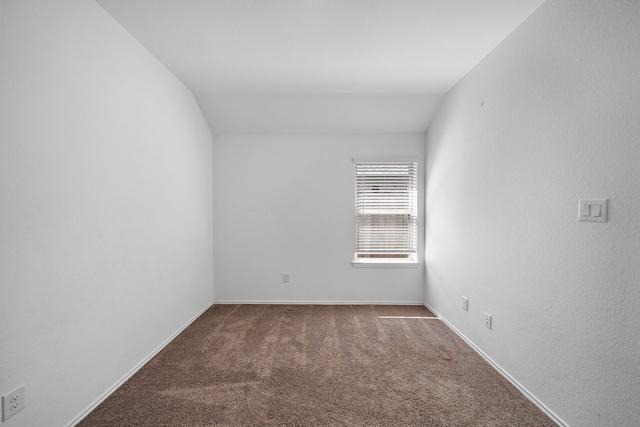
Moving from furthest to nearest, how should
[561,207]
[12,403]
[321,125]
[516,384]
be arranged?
[321,125] < [516,384] < [561,207] < [12,403]

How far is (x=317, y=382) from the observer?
2041 mm

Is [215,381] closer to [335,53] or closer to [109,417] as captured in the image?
[109,417]

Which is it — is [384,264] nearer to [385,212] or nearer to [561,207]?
[385,212]

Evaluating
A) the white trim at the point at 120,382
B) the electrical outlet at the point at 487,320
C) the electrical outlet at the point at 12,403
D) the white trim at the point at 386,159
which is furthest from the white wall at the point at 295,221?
the electrical outlet at the point at 12,403

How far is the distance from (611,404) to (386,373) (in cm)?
123

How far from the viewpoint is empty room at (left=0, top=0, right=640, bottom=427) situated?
1.39 m

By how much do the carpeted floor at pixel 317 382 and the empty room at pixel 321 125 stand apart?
0.7 inches

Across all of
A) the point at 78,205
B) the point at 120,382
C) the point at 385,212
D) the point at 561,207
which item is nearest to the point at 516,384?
the point at 561,207

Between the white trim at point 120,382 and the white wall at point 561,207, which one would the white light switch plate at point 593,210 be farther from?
the white trim at point 120,382

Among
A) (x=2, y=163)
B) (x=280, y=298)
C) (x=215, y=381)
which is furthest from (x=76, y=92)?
(x=280, y=298)

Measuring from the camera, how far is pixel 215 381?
2051 mm

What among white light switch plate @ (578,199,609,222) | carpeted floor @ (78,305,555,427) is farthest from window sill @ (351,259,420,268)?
white light switch plate @ (578,199,609,222)

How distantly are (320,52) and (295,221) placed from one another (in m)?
2.08

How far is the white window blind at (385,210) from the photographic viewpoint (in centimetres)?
386
